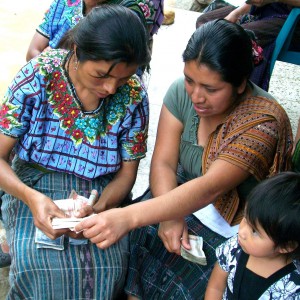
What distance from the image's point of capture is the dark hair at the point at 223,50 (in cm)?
188

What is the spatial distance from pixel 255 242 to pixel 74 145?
0.96 meters

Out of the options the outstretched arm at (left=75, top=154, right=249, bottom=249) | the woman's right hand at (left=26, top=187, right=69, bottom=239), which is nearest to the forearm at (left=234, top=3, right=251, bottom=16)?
the outstretched arm at (left=75, top=154, right=249, bottom=249)

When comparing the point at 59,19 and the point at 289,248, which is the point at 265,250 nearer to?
the point at 289,248

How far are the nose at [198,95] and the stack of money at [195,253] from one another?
0.63 metres

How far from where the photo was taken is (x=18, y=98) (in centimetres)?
200

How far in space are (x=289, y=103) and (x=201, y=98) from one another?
289 centimetres

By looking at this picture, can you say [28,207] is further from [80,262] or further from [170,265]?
[170,265]

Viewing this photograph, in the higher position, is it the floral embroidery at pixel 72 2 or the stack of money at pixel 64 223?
the floral embroidery at pixel 72 2

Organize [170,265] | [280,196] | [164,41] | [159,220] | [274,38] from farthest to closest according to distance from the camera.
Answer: [164,41] → [274,38] → [170,265] → [159,220] → [280,196]

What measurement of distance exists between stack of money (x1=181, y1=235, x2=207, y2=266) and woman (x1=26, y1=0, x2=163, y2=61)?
138 centimetres

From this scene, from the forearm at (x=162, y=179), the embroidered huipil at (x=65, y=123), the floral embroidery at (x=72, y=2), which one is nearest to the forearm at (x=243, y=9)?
the floral embroidery at (x=72, y=2)

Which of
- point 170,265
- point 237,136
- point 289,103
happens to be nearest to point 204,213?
point 170,265

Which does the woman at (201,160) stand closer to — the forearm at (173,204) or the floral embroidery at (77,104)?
the forearm at (173,204)

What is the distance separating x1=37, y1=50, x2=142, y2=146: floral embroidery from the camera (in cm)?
206
